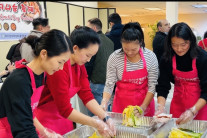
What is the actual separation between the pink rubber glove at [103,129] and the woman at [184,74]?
0.45 meters

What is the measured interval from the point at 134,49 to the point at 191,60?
42 centimetres

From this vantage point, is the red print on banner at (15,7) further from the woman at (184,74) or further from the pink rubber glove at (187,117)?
the pink rubber glove at (187,117)

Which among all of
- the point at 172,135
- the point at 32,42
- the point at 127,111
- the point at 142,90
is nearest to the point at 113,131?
the point at 127,111

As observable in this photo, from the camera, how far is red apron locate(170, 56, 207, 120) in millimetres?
1653

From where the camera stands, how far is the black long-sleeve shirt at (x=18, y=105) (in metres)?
0.95

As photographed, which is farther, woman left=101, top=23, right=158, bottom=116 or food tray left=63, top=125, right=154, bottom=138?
woman left=101, top=23, right=158, bottom=116

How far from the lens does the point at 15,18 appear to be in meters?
4.09

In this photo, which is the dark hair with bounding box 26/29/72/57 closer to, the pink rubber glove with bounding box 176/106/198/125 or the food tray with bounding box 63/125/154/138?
the food tray with bounding box 63/125/154/138

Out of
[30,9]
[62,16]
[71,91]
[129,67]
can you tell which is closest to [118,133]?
[71,91]

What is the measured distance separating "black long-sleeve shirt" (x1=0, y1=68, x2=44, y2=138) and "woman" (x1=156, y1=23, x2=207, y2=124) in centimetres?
103

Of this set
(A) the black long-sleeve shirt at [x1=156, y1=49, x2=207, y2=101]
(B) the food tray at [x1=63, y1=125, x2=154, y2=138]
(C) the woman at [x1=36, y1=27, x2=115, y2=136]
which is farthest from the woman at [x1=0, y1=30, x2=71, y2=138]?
(A) the black long-sleeve shirt at [x1=156, y1=49, x2=207, y2=101]

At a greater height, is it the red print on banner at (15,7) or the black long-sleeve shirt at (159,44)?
the red print on banner at (15,7)

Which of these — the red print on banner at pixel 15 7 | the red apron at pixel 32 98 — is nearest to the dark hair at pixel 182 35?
the red apron at pixel 32 98

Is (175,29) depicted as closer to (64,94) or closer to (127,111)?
(127,111)
